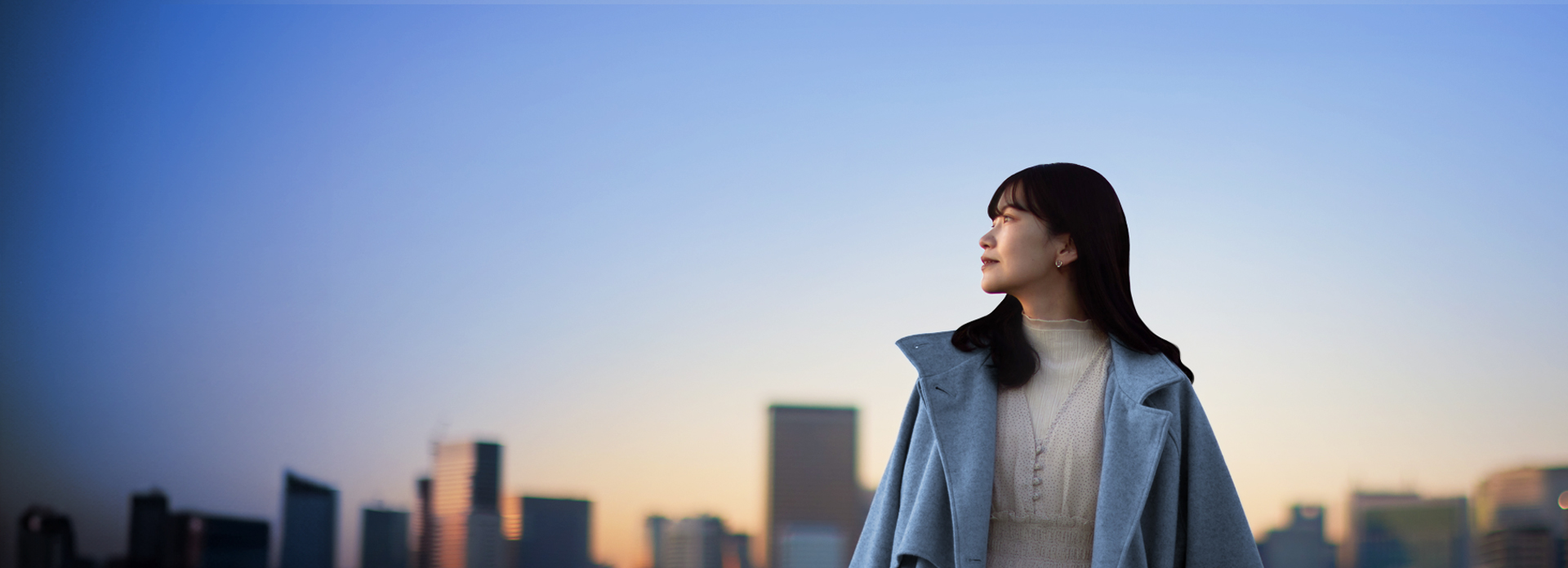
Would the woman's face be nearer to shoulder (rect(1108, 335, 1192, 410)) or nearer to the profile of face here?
the profile of face

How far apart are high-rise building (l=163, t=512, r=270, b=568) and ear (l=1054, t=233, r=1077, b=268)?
331 ft

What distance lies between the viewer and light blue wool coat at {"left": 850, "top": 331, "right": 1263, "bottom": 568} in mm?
2773

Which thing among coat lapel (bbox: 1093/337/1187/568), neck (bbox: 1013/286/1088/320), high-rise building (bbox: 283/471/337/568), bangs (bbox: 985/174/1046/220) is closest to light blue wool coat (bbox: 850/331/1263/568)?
coat lapel (bbox: 1093/337/1187/568)

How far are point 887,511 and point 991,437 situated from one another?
0.33 metres

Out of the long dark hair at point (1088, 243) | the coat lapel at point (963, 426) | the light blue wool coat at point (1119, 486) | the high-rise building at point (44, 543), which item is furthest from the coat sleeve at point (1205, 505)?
the high-rise building at point (44, 543)

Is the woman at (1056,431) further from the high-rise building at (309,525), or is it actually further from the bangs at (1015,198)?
the high-rise building at (309,525)

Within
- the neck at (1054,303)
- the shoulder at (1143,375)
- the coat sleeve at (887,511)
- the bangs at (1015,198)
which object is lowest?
the coat sleeve at (887,511)

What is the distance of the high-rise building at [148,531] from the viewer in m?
88.4

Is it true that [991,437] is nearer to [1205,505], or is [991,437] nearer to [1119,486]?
[1119,486]

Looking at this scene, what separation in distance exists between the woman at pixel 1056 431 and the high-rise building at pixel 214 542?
10077cm

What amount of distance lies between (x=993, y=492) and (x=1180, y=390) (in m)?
→ 0.51

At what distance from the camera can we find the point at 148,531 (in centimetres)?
9038

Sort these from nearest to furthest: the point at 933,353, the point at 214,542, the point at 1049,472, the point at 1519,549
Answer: the point at 1049,472 < the point at 933,353 < the point at 214,542 < the point at 1519,549

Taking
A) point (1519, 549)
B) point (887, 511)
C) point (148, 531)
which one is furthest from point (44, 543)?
point (1519, 549)
